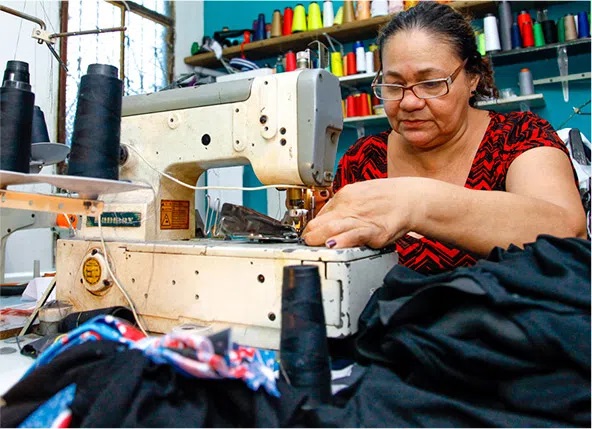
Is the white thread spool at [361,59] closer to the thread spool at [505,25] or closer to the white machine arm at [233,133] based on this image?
the thread spool at [505,25]

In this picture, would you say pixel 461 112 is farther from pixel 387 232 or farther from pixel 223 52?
pixel 223 52

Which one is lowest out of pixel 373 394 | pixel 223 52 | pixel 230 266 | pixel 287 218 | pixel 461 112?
pixel 373 394

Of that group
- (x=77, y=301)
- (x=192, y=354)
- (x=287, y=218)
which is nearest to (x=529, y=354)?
(x=192, y=354)

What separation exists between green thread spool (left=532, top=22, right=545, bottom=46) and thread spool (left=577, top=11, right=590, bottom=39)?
188 mm

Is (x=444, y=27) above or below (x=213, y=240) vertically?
above

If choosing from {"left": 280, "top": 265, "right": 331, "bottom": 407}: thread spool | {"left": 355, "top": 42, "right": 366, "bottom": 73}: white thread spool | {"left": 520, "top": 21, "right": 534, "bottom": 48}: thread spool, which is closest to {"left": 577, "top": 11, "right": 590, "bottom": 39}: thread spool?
{"left": 520, "top": 21, "right": 534, "bottom": 48}: thread spool

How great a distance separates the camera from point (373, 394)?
0.51 m

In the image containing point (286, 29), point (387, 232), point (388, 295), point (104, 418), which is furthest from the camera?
point (286, 29)

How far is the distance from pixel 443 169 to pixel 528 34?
217cm

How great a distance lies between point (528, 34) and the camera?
9.33ft

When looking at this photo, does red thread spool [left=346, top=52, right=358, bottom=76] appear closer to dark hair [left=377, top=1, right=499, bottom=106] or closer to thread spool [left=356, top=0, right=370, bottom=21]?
thread spool [left=356, top=0, right=370, bottom=21]

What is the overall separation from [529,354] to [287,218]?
0.73m

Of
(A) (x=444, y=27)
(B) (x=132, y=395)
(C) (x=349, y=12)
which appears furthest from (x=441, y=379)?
(C) (x=349, y=12)

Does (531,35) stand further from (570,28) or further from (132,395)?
(132,395)
